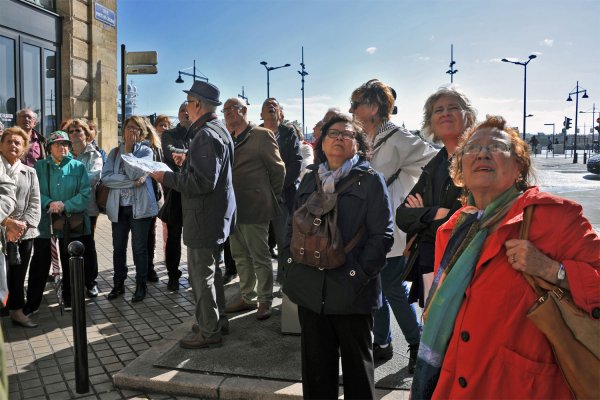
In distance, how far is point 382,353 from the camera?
13.1 feet

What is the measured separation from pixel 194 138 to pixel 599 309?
3.14 metres

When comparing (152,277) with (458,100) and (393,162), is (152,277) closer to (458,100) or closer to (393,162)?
(393,162)

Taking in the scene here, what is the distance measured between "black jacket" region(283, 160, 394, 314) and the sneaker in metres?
1.20

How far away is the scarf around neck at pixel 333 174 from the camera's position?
2978mm

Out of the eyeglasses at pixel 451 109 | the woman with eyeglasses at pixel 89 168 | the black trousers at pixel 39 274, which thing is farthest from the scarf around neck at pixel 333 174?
the woman with eyeglasses at pixel 89 168

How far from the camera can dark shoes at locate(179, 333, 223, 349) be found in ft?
13.9

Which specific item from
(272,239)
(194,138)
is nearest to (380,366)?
(194,138)

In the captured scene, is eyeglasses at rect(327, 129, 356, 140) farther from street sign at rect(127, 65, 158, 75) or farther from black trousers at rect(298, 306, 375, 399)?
street sign at rect(127, 65, 158, 75)

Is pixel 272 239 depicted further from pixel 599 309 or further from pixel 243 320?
pixel 599 309

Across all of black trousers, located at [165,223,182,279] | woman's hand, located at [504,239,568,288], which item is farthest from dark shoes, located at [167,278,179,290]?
woman's hand, located at [504,239,568,288]

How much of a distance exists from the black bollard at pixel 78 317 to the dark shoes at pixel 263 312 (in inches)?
68.8

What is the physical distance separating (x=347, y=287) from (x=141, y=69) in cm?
1073

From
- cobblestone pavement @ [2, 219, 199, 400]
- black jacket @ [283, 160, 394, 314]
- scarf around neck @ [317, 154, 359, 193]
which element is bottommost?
cobblestone pavement @ [2, 219, 199, 400]

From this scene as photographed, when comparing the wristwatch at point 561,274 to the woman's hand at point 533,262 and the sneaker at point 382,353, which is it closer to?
the woman's hand at point 533,262
